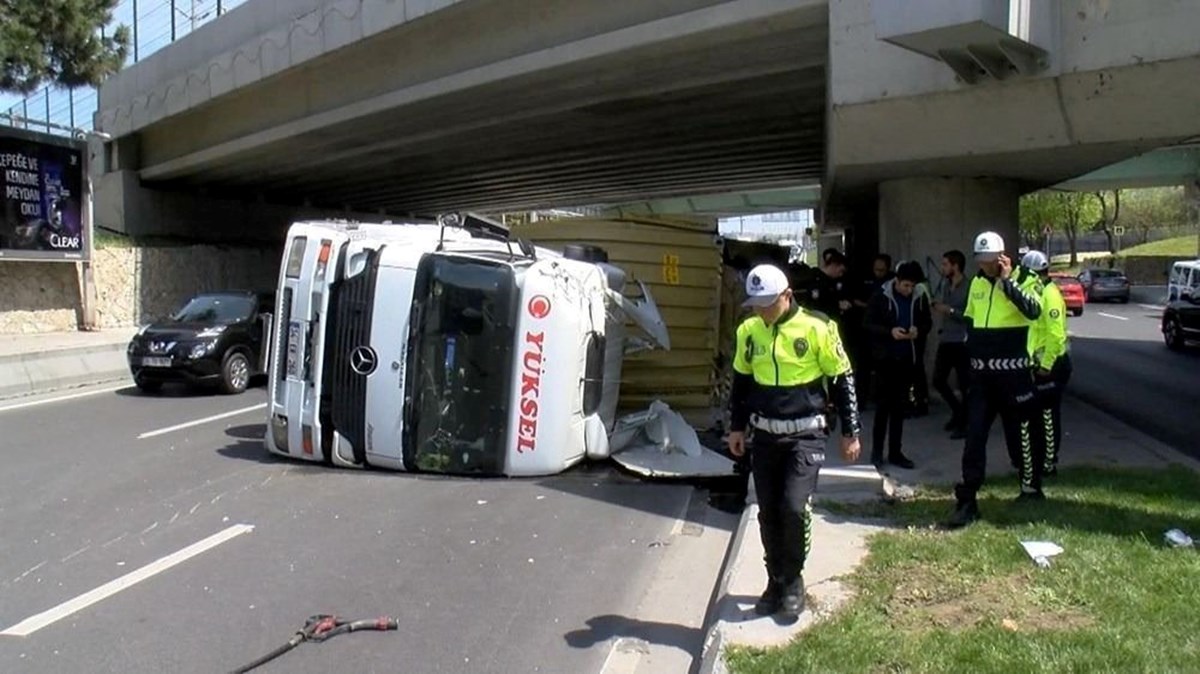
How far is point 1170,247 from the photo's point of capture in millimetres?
63906

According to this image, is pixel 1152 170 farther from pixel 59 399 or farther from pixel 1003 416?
pixel 59 399

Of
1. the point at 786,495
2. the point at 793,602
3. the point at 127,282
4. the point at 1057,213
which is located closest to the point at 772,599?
the point at 793,602

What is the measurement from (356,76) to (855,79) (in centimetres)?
1054

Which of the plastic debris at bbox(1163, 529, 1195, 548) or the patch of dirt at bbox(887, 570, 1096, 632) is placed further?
the plastic debris at bbox(1163, 529, 1195, 548)

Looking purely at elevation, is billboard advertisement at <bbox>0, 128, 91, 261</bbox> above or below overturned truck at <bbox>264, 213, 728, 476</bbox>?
above

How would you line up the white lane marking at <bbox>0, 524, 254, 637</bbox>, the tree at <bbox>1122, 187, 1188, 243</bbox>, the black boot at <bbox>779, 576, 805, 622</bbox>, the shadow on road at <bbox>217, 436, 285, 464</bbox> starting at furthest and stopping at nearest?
the tree at <bbox>1122, 187, 1188, 243</bbox>
the shadow on road at <bbox>217, 436, 285, 464</bbox>
the white lane marking at <bbox>0, 524, 254, 637</bbox>
the black boot at <bbox>779, 576, 805, 622</bbox>

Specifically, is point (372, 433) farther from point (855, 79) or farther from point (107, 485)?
point (855, 79)

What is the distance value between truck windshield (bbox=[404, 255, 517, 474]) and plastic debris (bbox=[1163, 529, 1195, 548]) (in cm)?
465

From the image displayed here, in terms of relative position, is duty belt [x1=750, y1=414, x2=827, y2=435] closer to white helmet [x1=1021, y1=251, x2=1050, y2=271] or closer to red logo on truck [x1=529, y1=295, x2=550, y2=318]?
white helmet [x1=1021, y1=251, x2=1050, y2=271]

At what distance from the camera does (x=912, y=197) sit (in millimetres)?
11477

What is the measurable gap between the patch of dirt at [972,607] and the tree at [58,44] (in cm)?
2194

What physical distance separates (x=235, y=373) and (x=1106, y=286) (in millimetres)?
40083

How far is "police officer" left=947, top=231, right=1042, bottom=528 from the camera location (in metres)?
6.16

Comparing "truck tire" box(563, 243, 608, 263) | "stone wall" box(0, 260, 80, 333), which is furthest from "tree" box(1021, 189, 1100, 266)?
"truck tire" box(563, 243, 608, 263)
